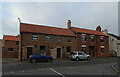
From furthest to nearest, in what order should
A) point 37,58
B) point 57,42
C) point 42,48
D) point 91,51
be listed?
point 91,51
point 57,42
point 42,48
point 37,58

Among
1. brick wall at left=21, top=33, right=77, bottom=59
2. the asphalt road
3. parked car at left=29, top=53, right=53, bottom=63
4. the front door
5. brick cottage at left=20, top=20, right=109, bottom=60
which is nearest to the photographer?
the asphalt road

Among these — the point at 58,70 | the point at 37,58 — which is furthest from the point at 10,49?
the point at 58,70

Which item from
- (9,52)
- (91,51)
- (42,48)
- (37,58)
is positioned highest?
(42,48)

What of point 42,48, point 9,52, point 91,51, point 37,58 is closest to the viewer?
point 37,58

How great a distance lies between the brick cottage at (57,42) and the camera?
24.5m

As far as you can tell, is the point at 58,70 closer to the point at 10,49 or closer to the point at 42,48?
the point at 42,48

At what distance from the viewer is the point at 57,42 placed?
90.9 feet

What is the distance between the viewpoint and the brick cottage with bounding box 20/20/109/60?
2453 cm

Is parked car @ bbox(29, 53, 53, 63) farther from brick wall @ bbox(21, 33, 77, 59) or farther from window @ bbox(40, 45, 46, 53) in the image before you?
window @ bbox(40, 45, 46, 53)

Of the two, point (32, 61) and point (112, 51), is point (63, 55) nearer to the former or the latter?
point (32, 61)

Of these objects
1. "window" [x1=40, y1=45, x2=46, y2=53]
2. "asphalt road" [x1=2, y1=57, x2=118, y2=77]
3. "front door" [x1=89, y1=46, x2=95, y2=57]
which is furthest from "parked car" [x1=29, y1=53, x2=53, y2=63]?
"front door" [x1=89, y1=46, x2=95, y2=57]

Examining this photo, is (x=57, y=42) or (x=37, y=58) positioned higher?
(x=57, y=42)

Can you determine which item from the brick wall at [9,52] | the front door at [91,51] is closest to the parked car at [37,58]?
the front door at [91,51]

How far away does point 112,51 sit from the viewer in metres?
40.2
